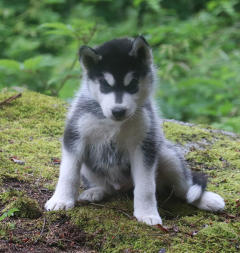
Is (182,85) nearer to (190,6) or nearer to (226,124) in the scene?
(226,124)

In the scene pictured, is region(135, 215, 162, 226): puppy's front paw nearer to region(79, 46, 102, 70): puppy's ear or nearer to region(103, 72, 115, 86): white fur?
region(103, 72, 115, 86): white fur

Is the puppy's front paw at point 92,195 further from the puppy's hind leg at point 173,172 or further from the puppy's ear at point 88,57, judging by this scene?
the puppy's ear at point 88,57

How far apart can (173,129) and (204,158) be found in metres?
0.89

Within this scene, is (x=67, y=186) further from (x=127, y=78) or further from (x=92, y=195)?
(x=127, y=78)

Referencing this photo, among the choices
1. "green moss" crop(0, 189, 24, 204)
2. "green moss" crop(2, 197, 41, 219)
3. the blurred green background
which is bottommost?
the blurred green background

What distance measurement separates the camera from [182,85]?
847 centimetres

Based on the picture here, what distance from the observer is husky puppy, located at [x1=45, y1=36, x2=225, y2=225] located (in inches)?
126

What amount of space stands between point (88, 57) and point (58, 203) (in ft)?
4.06

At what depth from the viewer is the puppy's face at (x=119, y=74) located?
313 cm

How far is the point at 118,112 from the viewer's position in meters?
3.08

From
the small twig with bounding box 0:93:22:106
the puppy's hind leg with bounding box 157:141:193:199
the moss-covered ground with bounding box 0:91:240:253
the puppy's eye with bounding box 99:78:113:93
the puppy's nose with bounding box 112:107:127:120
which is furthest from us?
the small twig with bounding box 0:93:22:106

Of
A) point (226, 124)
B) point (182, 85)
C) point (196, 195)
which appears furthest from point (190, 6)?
point (196, 195)

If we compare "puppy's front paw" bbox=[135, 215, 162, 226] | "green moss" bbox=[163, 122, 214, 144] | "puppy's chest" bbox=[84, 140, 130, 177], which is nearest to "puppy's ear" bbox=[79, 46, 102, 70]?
"puppy's chest" bbox=[84, 140, 130, 177]

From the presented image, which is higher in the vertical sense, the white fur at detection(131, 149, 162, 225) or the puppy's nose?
the puppy's nose
